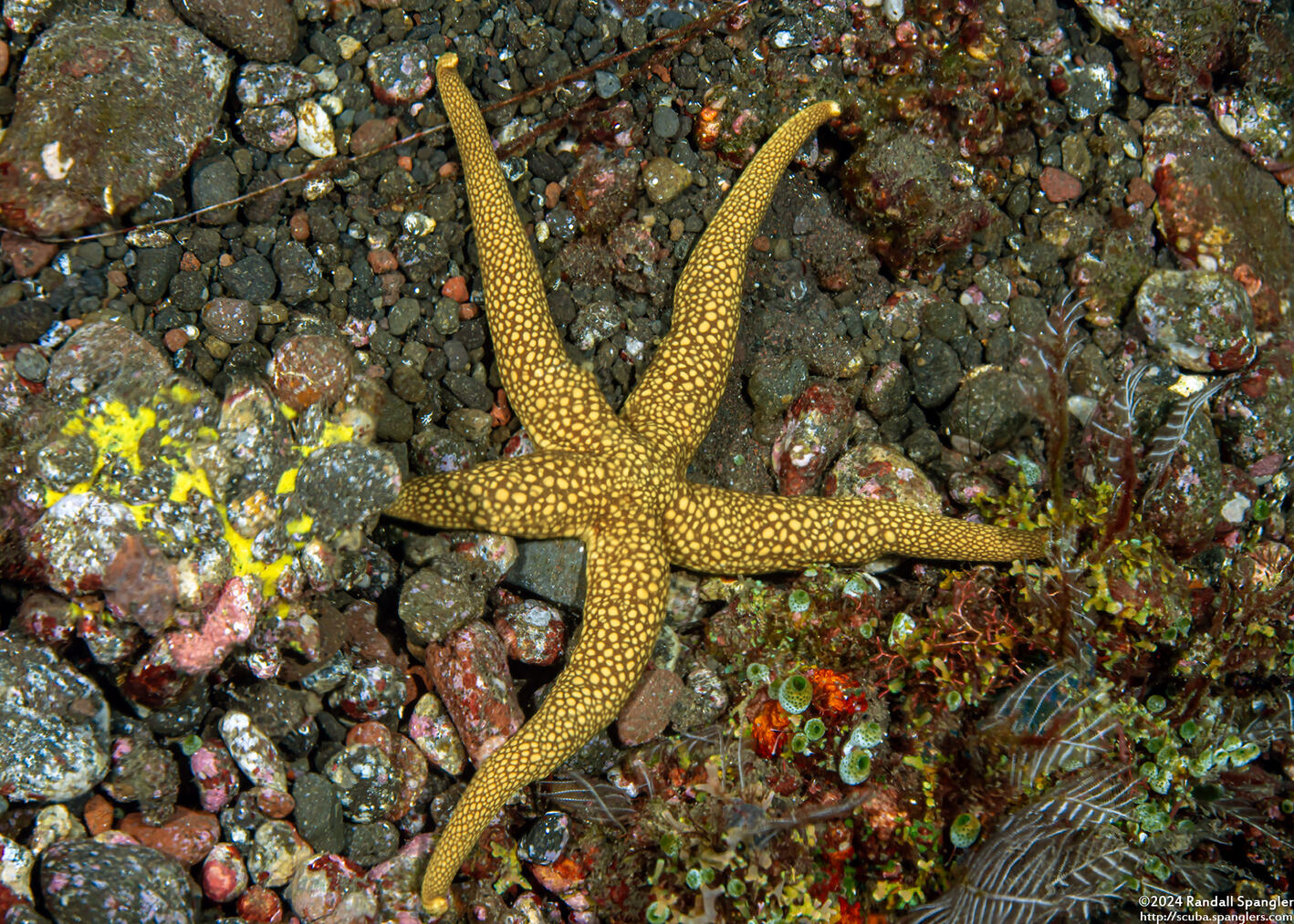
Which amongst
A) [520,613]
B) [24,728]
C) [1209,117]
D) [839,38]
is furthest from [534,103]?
[1209,117]

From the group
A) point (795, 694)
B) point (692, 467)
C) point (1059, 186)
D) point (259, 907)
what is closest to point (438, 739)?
point (259, 907)

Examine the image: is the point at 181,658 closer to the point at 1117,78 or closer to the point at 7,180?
the point at 7,180

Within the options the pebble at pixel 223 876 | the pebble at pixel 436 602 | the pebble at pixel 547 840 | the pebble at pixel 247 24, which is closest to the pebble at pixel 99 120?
the pebble at pixel 247 24

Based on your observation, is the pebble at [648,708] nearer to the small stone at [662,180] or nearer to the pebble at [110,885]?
the pebble at [110,885]

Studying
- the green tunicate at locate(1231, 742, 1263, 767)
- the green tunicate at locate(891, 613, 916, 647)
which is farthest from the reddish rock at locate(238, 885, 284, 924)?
the green tunicate at locate(1231, 742, 1263, 767)

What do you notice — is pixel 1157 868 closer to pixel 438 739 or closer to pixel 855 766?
pixel 855 766

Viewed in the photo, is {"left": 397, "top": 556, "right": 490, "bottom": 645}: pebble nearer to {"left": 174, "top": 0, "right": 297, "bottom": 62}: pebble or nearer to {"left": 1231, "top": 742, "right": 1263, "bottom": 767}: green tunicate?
{"left": 174, "top": 0, "right": 297, "bottom": 62}: pebble
